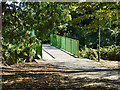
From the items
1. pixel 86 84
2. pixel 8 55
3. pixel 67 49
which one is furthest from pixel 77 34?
pixel 86 84

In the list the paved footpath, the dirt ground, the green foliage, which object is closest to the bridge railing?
the paved footpath

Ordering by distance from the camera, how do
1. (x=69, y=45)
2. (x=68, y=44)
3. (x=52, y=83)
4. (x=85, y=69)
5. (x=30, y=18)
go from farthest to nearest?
(x=68, y=44), (x=69, y=45), (x=85, y=69), (x=30, y=18), (x=52, y=83)

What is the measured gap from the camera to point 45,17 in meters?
8.52

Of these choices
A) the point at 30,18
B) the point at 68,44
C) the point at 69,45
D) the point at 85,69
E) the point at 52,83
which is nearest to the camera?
the point at 52,83

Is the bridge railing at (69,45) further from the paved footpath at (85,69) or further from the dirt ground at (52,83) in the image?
the dirt ground at (52,83)

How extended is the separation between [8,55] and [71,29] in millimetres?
15958

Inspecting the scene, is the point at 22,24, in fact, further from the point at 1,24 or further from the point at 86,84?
the point at 86,84

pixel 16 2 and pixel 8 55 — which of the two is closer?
pixel 16 2

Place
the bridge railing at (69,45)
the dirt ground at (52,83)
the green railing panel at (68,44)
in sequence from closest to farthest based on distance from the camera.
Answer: the dirt ground at (52,83) → the bridge railing at (69,45) → the green railing panel at (68,44)

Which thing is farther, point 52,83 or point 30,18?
point 30,18

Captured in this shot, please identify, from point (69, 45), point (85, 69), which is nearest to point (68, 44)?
point (69, 45)

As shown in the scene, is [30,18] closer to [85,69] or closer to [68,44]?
[85,69]

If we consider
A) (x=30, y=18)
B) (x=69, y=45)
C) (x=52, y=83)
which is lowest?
(x=52, y=83)

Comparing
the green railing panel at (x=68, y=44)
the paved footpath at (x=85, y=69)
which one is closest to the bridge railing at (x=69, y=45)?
the green railing panel at (x=68, y=44)
